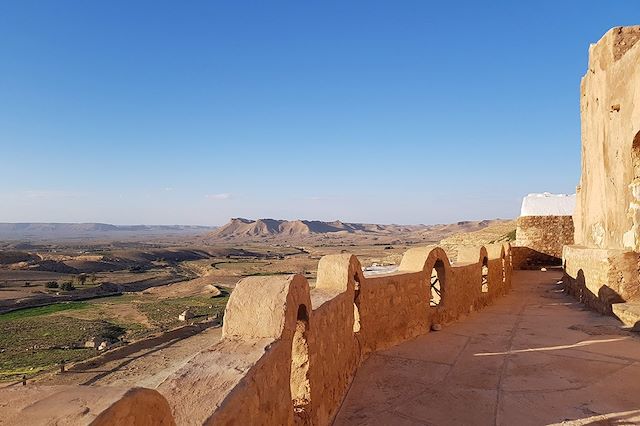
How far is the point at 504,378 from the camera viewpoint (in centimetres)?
577

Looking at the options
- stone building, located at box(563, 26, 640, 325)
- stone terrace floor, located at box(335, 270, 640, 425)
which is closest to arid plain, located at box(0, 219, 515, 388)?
stone terrace floor, located at box(335, 270, 640, 425)

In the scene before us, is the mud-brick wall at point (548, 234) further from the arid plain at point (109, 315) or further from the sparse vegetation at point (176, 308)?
the sparse vegetation at point (176, 308)

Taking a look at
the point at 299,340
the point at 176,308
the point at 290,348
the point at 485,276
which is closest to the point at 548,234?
the point at 485,276

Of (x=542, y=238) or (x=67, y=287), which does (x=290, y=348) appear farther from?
(x=67, y=287)

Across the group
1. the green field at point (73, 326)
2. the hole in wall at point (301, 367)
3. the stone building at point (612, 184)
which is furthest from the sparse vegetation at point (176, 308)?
the hole in wall at point (301, 367)

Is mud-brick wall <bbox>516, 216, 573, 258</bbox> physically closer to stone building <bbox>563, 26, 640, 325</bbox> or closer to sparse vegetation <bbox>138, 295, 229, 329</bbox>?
stone building <bbox>563, 26, 640, 325</bbox>

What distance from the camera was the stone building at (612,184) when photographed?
30.1ft

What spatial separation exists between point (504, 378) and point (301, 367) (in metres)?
3.02

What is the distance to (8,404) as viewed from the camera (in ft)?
5.33

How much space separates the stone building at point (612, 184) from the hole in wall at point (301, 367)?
679cm

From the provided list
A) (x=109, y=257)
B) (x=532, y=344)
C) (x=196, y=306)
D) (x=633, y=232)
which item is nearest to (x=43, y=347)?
(x=196, y=306)

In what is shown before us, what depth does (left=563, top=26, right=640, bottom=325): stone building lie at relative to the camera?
9172 millimetres

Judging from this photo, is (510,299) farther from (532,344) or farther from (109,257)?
(109,257)

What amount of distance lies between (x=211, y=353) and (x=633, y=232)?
973 cm
